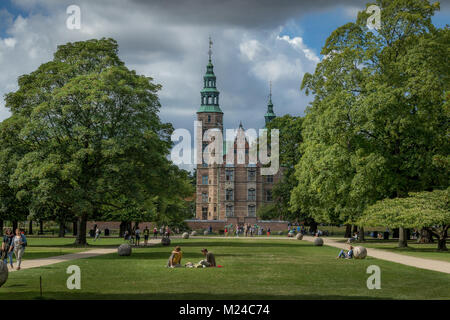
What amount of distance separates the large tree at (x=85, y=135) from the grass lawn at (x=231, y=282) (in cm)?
1438

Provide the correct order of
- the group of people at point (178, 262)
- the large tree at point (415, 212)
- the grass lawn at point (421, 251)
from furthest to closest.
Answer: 1. the large tree at point (415, 212)
2. the grass lawn at point (421, 251)
3. the group of people at point (178, 262)

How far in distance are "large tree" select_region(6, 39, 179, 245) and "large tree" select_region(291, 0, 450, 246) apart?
1328 centimetres

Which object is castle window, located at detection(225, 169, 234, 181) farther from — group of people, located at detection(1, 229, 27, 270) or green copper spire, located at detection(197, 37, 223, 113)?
group of people, located at detection(1, 229, 27, 270)

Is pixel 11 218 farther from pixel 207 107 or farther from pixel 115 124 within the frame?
pixel 207 107

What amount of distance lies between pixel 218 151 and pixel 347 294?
95.5 meters

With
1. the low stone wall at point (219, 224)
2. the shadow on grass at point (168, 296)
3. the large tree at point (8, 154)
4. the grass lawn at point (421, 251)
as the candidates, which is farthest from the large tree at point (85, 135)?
the low stone wall at point (219, 224)

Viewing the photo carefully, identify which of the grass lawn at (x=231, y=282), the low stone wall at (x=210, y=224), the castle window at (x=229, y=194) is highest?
the castle window at (x=229, y=194)

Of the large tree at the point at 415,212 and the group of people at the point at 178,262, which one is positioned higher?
the large tree at the point at 415,212

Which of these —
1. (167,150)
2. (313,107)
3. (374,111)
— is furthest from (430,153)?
(167,150)

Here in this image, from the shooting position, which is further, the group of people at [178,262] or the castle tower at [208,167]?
the castle tower at [208,167]

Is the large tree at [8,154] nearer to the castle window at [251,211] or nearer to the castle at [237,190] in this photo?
the castle at [237,190]

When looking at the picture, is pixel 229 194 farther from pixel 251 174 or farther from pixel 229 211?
pixel 251 174

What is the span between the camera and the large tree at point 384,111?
4238 centimetres

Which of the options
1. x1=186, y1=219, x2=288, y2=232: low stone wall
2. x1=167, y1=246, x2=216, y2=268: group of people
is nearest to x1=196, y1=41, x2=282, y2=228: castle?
x1=186, y1=219, x2=288, y2=232: low stone wall
